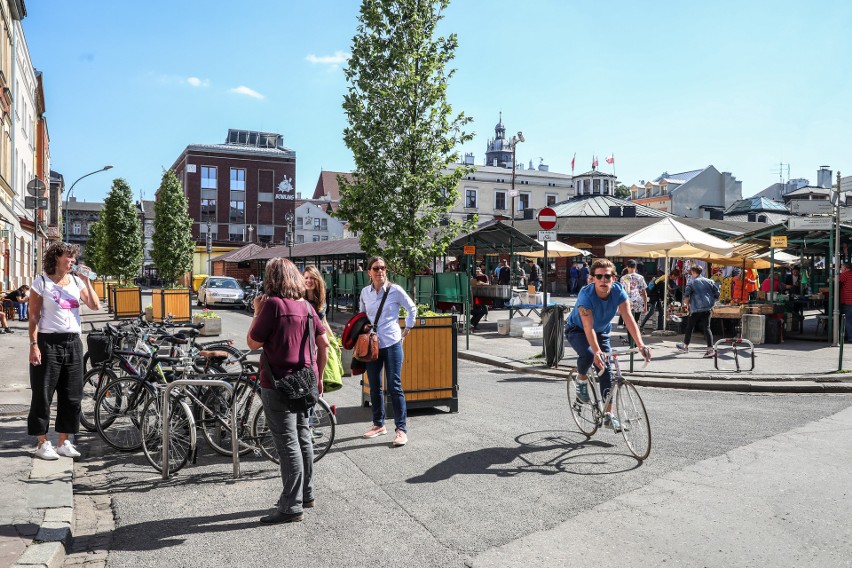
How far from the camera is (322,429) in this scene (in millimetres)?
6102

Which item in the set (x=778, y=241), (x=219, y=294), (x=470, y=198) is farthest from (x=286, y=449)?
(x=470, y=198)

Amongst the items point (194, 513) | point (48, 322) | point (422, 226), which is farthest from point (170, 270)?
point (194, 513)

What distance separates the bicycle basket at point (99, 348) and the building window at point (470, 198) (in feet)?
225

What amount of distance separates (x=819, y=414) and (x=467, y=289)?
32.2 feet

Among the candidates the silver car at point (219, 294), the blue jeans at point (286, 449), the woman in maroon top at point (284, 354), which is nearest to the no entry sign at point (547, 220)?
the woman in maroon top at point (284, 354)

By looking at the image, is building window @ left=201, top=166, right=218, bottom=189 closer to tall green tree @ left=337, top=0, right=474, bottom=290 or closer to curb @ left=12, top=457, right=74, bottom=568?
tall green tree @ left=337, top=0, right=474, bottom=290

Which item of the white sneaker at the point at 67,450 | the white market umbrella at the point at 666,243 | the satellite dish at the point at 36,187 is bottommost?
the white sneaker at the point at 67,450

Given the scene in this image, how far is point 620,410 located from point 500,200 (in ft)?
239

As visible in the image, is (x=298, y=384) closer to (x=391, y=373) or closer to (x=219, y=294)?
(x=391, y=373)

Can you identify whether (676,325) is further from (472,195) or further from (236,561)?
(472,195)

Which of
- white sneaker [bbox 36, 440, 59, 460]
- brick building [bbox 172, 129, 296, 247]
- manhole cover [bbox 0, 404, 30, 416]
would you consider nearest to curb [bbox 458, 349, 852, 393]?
white sneaker [bbox 36, 440, 59, 460]

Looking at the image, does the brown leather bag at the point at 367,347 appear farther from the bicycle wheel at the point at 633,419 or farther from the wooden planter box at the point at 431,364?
the bicycle wheel at the point at 633,419

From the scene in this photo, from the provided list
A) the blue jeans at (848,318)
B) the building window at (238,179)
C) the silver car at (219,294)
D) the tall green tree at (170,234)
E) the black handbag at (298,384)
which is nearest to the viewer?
the black handbag at (298,384)

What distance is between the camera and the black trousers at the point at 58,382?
6.11m
